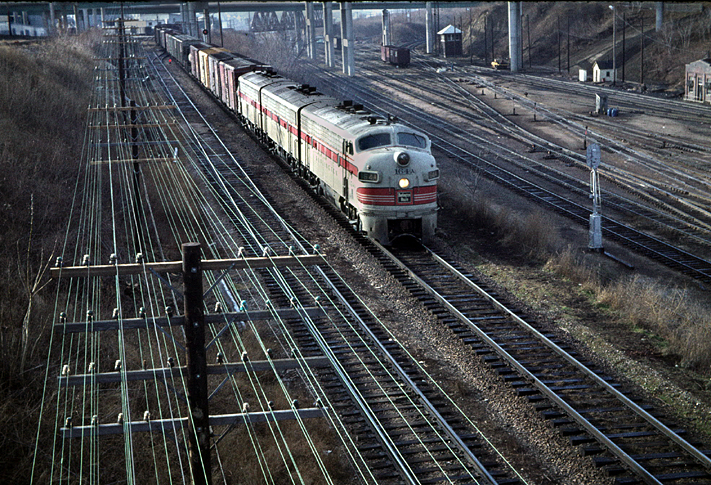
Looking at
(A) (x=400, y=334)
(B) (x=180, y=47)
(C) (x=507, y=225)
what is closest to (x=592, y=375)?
(A) (x=400, y=334)

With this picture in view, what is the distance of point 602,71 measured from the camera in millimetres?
62469

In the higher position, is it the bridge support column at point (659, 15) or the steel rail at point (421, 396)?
the bridge support column at point (659, 15)

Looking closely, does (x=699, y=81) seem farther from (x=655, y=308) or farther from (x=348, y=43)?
(x=655, y=308)

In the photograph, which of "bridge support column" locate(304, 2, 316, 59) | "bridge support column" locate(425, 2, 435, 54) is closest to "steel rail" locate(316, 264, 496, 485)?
"bridge support column" locate(304, 2, 316, 59)

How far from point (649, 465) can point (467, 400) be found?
2.96 meters

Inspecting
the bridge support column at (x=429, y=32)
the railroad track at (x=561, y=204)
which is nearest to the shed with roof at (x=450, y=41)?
the bridge support column at (x=429, y=32)

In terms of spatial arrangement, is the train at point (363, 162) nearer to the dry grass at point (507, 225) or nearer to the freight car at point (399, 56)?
the dry grass at point (507, 225)

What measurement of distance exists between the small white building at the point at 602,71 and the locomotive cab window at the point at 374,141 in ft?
159

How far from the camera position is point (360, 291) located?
56.2ft

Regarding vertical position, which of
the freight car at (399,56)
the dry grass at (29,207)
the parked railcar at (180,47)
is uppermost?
the parked railcar at (180,47)

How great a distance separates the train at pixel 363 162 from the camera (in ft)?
61.6

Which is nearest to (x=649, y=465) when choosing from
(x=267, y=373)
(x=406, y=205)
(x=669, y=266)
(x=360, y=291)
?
(x=267, y=373)

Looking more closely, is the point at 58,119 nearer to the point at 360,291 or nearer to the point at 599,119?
the point at 360,291

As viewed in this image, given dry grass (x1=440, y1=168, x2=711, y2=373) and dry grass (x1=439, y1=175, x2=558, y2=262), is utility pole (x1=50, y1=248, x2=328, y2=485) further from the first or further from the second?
dry grass (x1=439, y1=175, x2=558, y2=262)
